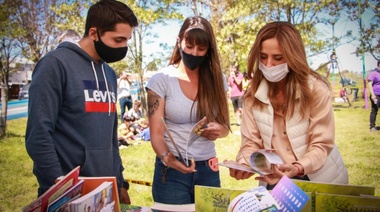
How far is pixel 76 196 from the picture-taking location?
926 millimetres

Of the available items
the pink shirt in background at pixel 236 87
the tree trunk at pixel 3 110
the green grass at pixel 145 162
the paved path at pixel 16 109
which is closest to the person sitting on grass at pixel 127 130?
the green grass at pixel 145 162

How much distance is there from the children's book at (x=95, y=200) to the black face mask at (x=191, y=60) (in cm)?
89

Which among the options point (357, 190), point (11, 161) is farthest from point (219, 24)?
point (357, 190)

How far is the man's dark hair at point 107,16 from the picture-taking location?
1.47m

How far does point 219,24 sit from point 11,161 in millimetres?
5438

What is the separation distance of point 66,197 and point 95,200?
0.08 metres

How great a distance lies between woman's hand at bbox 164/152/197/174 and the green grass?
191 centimetres

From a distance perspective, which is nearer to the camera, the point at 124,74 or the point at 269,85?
the point at 269,85

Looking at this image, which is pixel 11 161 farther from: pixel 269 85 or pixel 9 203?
pixel 269 85

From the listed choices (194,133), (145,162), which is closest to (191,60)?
(194,133)

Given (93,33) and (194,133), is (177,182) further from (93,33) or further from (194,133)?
(93,33)

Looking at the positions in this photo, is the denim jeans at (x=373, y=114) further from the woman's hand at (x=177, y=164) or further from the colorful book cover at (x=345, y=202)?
the colorful book cover at (x=345, y=202)

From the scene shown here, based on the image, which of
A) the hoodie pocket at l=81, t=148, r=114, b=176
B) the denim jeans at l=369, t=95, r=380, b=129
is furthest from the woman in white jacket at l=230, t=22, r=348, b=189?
the denim jeans at l=369, t=95, r=380, b=129

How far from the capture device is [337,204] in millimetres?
887
